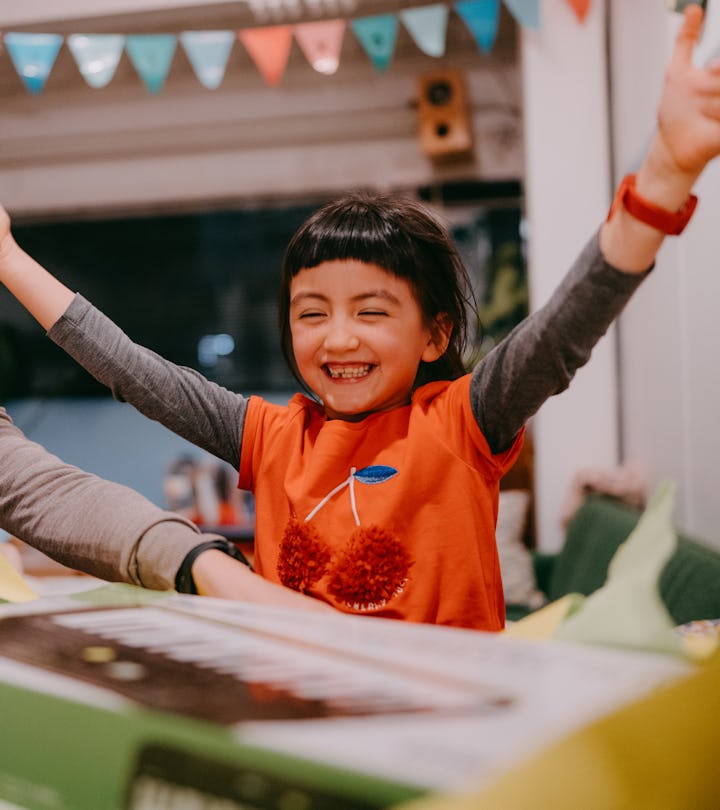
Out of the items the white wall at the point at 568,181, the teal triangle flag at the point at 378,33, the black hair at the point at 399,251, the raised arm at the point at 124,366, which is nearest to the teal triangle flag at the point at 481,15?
the white wall at the point at 568,181

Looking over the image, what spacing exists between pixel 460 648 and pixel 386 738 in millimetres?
103

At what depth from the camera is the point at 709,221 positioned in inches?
66.2

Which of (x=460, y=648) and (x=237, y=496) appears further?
(x=237, y=496)

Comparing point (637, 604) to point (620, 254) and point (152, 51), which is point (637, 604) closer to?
point (620, 254)

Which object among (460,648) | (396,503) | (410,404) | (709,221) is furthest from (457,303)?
(709,221)

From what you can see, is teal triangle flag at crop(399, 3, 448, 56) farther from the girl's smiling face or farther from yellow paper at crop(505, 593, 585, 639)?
yellow paper at crop(505, 593, 585, 639)

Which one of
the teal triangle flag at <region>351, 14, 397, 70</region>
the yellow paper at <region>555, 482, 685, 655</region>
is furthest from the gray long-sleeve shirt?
the teal triangle flag at <region>351, 14, 397, 70</region>

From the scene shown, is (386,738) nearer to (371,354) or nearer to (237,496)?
(371,354)

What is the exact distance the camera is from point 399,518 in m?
0.87

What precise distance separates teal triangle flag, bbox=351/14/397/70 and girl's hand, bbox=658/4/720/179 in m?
2.71

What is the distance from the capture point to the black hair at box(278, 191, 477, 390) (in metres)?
0.93

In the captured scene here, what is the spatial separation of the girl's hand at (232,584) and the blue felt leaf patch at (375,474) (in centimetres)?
30

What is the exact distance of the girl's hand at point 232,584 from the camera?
58cm

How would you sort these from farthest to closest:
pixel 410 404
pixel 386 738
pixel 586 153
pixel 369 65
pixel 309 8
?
pixel 369 65 → pixel 309 8 → pixel 586 153 → pixel 410 404 → pixel 386 738
